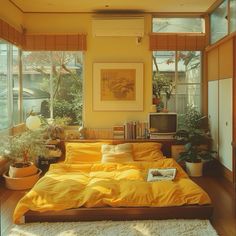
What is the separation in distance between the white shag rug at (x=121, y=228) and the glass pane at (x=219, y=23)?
10.5ft

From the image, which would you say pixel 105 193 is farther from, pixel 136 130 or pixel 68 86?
pixel 68 86

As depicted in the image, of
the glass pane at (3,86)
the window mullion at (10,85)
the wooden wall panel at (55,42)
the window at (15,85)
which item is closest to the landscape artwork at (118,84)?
the wooden wall panel at (55,42)

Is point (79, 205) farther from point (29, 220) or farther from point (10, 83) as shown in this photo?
point (10, 83)

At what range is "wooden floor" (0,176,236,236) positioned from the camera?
3.49 m

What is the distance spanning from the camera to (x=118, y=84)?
640 cm

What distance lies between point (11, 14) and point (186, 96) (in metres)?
3.41

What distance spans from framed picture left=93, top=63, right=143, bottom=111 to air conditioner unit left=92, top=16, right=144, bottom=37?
1.87 feet

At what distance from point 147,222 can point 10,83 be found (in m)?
3.41

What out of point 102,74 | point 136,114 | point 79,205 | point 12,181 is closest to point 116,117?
point 136,114

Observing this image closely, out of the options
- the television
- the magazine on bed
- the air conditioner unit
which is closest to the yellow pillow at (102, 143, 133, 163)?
the television

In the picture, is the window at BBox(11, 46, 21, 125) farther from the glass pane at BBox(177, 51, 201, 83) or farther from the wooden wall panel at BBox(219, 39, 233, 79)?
the wooden wall panel at BBox(219, 39, 233, 79)

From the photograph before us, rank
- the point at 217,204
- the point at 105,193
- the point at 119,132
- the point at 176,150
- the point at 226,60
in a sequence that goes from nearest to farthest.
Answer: the point at 105,193 < the point at 217,204 < the point at 226,60 < the point at 176,150 < the point at 119,132

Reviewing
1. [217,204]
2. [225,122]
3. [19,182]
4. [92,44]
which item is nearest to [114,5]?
[92,44]

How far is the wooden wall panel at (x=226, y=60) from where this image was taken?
16.6ft
